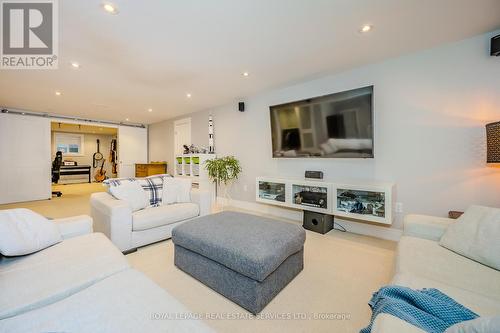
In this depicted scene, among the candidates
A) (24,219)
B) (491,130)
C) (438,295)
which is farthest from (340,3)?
(24,219)

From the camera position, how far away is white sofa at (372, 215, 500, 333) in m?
0.88

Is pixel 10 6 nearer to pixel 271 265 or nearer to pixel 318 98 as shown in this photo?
pixel 271 265

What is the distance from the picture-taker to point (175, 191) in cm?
301

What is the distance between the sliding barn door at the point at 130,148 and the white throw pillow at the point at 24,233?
18.3 ft

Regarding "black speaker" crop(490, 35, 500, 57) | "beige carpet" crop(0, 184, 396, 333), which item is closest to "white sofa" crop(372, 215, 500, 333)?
"beige carpet" crop(0, 184, 396, 333)

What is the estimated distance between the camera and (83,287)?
105 cm

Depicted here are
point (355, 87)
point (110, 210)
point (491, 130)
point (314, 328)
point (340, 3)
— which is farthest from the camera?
point (355, 87)

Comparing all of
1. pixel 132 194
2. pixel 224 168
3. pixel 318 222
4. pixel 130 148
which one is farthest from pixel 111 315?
pixel 130 148

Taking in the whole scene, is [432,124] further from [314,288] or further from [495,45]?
[314,288]

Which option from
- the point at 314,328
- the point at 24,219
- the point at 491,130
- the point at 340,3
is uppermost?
the point at 340,3

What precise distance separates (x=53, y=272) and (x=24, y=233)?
0.46 meters

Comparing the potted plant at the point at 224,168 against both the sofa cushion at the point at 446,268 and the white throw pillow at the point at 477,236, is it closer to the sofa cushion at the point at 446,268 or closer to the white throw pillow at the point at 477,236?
the sofa cushion at the point at 446,268

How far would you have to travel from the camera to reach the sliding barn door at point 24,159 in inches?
185

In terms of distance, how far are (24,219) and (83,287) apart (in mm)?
838
